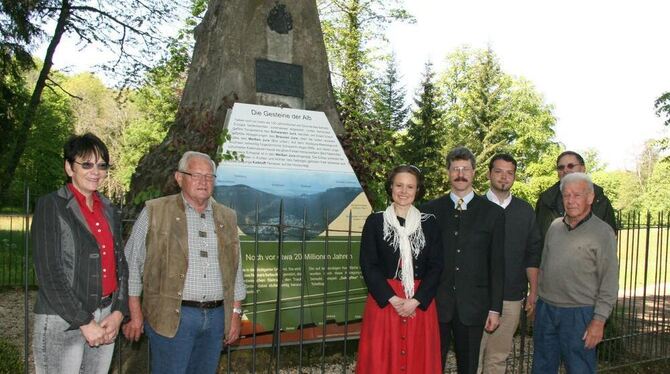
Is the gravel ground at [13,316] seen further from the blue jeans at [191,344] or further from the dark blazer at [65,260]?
the dark blazer at [65,260]

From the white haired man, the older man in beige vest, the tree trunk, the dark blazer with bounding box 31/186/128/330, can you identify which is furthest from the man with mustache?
the tree trunk

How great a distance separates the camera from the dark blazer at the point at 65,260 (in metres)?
2.90

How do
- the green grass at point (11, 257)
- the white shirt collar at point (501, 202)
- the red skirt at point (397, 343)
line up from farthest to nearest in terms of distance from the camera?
1. the green grass at point (11, 257)
2. the white shirt collar at point (501, 202)
3. the red skirt at point (397, 343)

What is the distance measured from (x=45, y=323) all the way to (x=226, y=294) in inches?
40.1

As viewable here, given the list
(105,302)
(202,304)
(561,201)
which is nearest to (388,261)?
(202,304)

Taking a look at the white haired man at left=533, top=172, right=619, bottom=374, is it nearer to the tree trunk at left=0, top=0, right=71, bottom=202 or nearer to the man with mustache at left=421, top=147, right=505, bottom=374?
the man with mustache at left=421, top=147, right=505, bottom=374

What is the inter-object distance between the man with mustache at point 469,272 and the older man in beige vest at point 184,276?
5.00 ft

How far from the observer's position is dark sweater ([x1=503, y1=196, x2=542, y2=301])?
470 centimetres

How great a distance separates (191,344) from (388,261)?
1.33 m

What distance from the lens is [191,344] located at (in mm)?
3447

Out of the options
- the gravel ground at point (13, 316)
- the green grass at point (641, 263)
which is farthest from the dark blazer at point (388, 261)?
the gravel ground at point (13, 316)

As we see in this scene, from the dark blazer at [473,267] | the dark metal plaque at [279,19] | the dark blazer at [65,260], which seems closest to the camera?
the dark blazer at [65,260]

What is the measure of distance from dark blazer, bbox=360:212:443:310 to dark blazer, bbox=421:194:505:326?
25 centimetres

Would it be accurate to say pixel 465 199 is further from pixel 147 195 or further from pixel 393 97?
pixel 393 97
